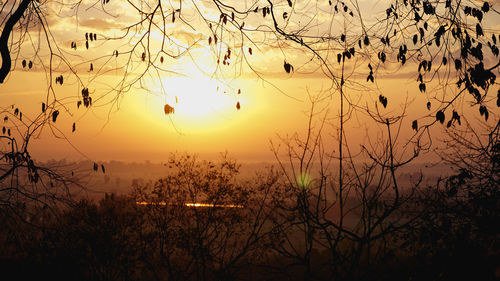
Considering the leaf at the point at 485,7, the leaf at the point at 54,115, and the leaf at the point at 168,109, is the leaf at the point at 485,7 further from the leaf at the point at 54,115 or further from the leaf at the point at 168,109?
the leaf at the point at 54,115

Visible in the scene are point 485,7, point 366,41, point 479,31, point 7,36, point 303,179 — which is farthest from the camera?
point 303,179

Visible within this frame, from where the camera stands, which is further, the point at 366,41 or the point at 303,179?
the point at 303,179

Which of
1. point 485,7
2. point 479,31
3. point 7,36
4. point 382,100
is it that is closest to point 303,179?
point 382,100

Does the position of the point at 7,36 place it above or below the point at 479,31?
below

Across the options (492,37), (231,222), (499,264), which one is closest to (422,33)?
(492,37)

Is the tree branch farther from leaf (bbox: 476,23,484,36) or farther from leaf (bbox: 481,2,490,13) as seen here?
leaf (bbox: 481,2,490,13)

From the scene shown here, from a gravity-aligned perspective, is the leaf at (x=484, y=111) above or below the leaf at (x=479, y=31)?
below

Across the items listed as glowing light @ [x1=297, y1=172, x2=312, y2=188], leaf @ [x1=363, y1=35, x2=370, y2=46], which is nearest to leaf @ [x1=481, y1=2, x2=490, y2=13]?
leaf @ [x1=363, y1=35, x2=370, y2=46]

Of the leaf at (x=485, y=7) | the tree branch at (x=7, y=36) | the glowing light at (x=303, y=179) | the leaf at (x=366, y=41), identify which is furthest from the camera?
the glowing light at (x=303, y=179)

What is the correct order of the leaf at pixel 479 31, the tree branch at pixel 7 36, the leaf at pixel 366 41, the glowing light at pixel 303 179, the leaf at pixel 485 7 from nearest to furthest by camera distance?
1. the tree branch at pixel 7 36
2. the leaf at pixel 479 31
3. the leaf at pixel 485 7
4. the leaf at pixel 366 41
5. the glowing light at pixel 303 179

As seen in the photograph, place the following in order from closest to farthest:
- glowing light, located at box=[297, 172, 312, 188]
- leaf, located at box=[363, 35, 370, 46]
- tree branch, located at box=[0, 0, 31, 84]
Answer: tree branch, located at box=[0, 0, 31, 84] → leaf, located at box=[363, 35, 370, 46] → glowing light, located at box=[297, 172, 312, 188]

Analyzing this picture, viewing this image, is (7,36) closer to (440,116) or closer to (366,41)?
(366,41)

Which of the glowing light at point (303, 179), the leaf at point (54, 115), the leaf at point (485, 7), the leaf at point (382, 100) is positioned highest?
the leaf at point (485, 7)

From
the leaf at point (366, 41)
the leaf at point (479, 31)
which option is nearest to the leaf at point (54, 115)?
the leaf at point (366, 41)
